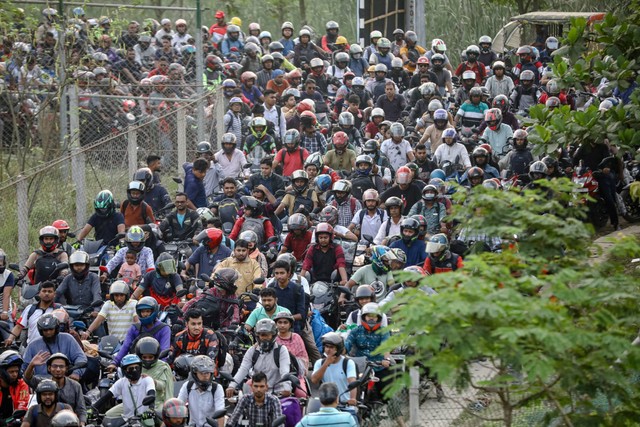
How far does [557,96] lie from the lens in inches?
1065

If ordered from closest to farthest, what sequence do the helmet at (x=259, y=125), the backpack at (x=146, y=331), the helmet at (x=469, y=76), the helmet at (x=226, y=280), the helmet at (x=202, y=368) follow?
the helmet at (x=202, y=368) → the backpack at (x=146, y=331) → the helmet at (x=226, y=280) → the helmet at (x=259, y=125) → the helmet at (x=469, y=76)

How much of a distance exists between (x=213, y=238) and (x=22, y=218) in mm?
2957

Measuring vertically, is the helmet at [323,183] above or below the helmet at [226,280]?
above

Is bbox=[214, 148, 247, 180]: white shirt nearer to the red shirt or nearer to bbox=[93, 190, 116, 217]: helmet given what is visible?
bbox=[93, 190, 116, 217]: helmet

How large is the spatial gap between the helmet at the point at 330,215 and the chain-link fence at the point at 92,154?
3.87m

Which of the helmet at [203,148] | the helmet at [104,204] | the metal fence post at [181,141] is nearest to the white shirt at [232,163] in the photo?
the helmet at [203,148]

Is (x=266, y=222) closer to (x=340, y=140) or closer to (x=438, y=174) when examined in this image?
(x=438, y=174)

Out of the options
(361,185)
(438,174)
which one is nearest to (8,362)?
(361,185)

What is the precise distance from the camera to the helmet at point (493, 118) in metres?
24.7

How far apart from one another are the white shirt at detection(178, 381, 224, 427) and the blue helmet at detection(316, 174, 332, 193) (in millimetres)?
7519

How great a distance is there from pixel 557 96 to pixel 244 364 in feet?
45.8

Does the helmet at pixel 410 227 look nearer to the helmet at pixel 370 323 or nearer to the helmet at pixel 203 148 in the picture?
the helmet at pixel 370 323

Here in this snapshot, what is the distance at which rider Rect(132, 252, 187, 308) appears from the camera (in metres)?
17.5

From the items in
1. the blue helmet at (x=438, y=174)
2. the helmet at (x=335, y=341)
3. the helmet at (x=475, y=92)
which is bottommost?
the helmet at (x=335, y=341)
